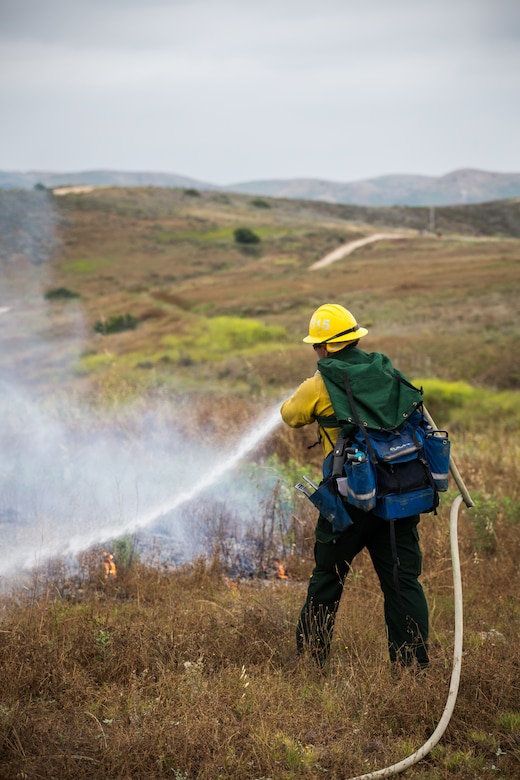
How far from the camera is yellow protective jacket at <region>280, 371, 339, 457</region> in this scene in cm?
376

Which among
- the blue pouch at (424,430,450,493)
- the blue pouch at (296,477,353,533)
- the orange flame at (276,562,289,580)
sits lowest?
the orange flame at (276,562,289,580)

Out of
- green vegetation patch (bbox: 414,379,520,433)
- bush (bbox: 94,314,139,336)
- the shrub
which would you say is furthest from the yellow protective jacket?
the shrub

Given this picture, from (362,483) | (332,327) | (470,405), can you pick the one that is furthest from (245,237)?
(362,483)

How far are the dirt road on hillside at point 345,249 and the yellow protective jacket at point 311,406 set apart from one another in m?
39.9

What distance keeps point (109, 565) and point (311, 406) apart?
8.03 ft

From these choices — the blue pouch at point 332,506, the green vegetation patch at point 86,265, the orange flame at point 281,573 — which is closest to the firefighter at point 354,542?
the blue pouch at point 332,506

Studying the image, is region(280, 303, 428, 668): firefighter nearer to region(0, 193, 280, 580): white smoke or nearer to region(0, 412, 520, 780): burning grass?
region(0, 412, 520, 780): burning grass

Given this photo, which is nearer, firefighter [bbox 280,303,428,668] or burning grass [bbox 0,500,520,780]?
burning grass [bbox 0,500,520,780]

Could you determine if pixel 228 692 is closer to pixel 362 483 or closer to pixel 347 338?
pixel 362 483

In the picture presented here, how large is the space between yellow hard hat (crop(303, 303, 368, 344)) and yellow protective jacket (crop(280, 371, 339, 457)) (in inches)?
7.8

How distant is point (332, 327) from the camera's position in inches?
150

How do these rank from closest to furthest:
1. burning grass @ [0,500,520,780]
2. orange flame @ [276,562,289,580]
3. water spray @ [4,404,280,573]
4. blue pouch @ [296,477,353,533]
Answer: burning grass @ [0,500,520,780] < blue pouch @ [296,477,353,533] < water spray @ [4,404,280,573] < orange flame @ [276,562,289,580]

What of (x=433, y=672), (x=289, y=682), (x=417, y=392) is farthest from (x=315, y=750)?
(x=417, y=392)

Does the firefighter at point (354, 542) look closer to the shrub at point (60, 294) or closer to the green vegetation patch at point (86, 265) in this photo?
the shrub at point (60, 294)
